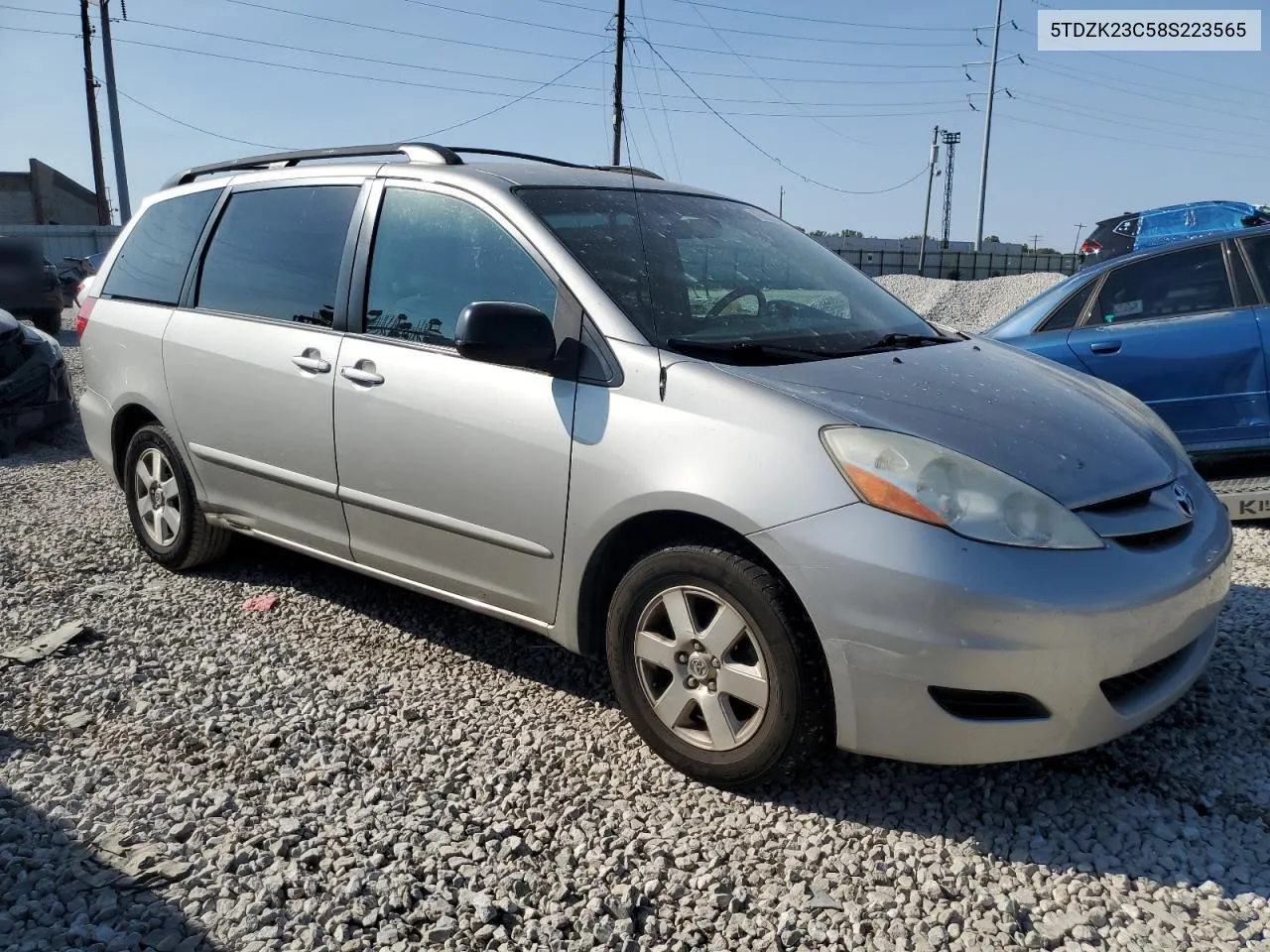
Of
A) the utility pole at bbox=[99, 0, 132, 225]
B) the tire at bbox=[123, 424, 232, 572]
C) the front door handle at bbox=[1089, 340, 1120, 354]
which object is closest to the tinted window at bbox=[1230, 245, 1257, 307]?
the front door handle at bbox=[1089, 340, 1120, 354]

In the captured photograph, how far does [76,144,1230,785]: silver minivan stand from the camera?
2.59 m

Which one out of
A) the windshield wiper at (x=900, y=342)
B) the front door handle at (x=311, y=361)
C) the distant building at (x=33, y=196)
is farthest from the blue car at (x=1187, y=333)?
the distant building at (x=33, y=196)

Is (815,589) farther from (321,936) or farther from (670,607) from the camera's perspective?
(321,936)

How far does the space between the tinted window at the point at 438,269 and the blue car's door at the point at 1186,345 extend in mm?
3906

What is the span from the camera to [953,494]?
2596 mm

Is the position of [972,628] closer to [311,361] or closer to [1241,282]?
[311,361]

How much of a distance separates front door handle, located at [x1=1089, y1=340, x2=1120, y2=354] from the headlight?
3.67m

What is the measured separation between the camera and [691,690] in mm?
2967

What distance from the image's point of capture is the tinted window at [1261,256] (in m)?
5.60

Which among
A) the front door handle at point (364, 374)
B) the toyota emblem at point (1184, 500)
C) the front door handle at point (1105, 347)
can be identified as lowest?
the toyota emblem at point (1184, 500)

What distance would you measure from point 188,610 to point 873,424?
3206 mm

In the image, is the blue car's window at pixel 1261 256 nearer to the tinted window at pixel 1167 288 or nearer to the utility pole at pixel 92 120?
the tinted window at pixel 1167 288

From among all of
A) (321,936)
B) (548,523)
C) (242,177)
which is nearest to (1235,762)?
(548,523)

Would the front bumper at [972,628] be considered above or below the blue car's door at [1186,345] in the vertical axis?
below
